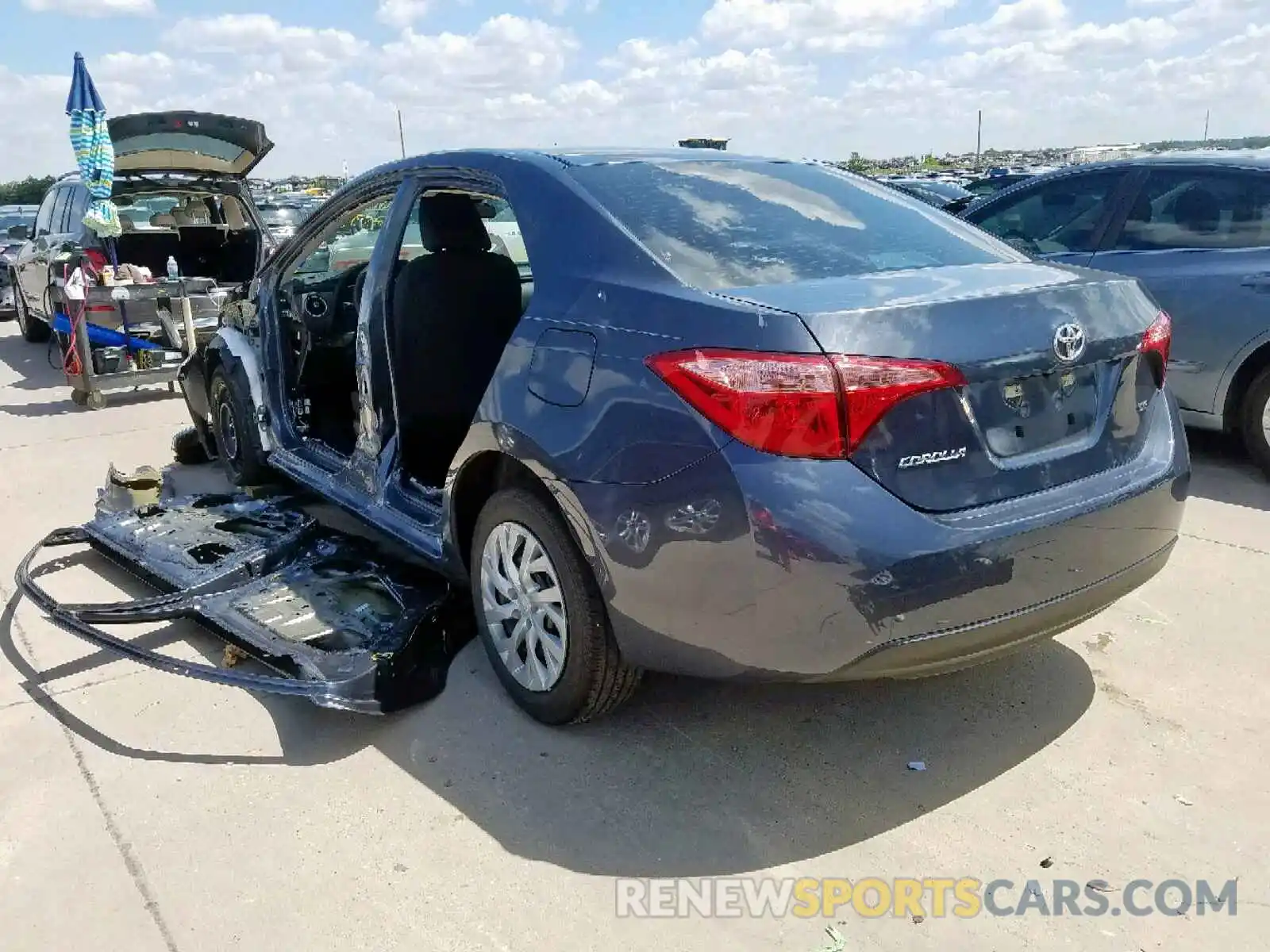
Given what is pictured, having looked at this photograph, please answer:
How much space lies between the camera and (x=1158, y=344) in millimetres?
2936

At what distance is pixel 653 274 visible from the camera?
2664 mm

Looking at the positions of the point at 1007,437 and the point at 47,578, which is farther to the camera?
the point at 47,578

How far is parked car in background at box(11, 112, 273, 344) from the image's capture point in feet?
29.1

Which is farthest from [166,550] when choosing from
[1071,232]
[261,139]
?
[261,139]

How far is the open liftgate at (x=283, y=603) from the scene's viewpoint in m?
3.19

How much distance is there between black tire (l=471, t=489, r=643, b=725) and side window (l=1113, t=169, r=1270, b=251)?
4.33 meters

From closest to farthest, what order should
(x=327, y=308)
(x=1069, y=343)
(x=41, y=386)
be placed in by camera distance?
(x=1069, y=343) → (x=327, y=308) → (x=41, y=386)

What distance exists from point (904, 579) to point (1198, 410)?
4076 mm

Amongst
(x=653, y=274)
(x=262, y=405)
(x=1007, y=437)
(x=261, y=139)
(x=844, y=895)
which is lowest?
(x=844, y=895)

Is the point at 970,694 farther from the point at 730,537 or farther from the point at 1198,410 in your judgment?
the point at 1198,410

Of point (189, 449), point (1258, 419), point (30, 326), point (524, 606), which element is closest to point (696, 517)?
point (524, 606)

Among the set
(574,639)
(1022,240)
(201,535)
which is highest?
(1022,240)

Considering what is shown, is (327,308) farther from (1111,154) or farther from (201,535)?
(1111,154)

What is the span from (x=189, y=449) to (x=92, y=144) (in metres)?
3.70
